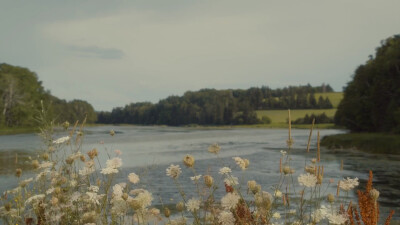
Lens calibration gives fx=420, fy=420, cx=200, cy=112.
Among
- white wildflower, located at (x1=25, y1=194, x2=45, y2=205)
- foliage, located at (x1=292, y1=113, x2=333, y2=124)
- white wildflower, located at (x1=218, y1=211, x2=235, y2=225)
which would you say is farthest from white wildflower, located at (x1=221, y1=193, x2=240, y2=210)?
foliage, located at (x1=292, y1=113, x2=333, y2=124)

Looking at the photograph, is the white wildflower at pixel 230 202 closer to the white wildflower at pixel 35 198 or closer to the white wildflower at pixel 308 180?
the white wildflower at pixel 308 180

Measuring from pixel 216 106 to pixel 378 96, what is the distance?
11180 cm

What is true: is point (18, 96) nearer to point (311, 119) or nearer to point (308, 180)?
point (311, 119)

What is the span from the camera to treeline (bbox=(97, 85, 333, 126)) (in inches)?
5566

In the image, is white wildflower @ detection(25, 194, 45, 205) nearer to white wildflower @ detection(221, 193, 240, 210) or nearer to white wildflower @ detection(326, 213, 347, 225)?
white wildflower @ detection(221, 193, 240, 210)

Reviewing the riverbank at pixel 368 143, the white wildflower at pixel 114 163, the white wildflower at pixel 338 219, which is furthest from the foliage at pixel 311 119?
the white wildflower at pixel 338 219

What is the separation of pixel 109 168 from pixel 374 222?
2.26 m

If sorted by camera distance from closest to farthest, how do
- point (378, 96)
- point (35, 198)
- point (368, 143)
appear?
point (35, 198)
point (368, 143)
point (378, 96)

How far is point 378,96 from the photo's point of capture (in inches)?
1884

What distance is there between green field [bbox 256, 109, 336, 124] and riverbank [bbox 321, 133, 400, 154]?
73.6 m

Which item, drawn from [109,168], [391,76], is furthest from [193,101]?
[109,168]

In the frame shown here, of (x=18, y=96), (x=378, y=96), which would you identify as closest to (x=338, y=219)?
(x=378, y=96)

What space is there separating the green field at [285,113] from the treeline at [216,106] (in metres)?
2.83

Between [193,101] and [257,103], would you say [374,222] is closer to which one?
[257,103]
